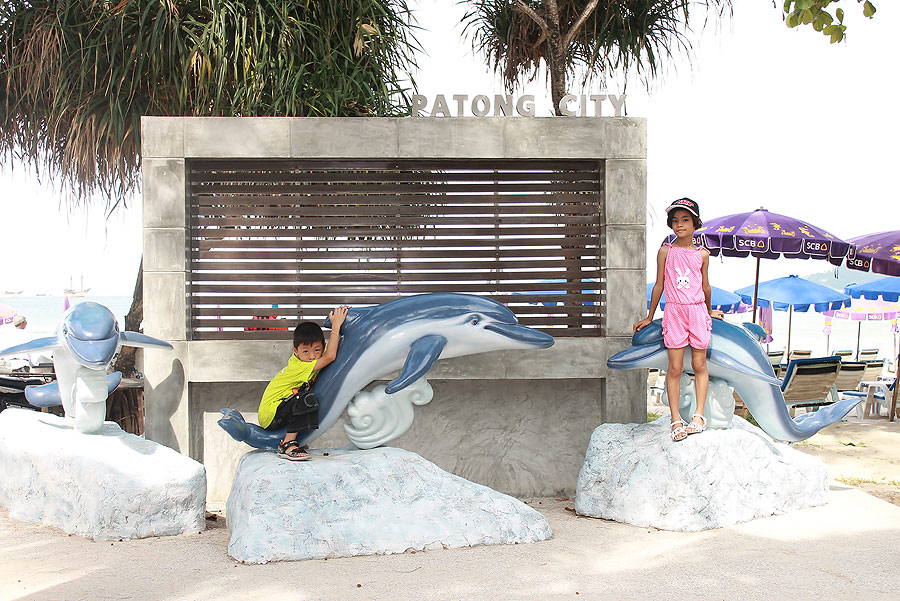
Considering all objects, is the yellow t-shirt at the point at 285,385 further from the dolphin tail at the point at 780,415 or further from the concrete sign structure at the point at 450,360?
the dolphin tail at the point at 780,415

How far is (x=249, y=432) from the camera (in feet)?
17.1

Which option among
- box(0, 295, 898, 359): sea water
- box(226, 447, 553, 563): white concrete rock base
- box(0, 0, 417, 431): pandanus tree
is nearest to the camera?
box(226, 447, 553, 563): white concrete rock base

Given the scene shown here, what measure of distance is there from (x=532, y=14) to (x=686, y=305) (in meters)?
7.05

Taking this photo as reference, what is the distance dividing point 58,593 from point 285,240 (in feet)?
10.2

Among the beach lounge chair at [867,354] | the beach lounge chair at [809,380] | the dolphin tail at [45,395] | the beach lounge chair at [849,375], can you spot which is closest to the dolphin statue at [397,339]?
the dolphin tail at [45,395]

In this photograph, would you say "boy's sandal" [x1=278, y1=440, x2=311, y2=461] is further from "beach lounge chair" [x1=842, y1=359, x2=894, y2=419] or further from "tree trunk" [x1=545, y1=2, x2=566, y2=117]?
"beach lounge chair" [x1=842, y1=359, x2=894, y2=419]

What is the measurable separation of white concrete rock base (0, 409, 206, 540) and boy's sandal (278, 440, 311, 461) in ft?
1.78

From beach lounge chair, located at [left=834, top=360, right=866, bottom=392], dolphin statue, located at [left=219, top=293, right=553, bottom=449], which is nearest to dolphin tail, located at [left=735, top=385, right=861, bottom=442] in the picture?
dolphin statue, located at [left=219, top=293, right=553, bottom=449]

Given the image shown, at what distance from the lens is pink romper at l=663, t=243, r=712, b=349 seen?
5234 millimetres

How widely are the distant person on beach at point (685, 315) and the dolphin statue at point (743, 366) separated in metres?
0.11

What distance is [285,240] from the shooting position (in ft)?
20.4

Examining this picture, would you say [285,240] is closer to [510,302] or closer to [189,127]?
[189,127]

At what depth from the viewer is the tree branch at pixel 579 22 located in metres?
10.5

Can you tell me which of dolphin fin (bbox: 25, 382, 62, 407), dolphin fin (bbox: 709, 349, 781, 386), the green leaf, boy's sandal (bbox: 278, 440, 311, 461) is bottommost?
boy's sandal (bbox: 278, 440, 311, 461)
